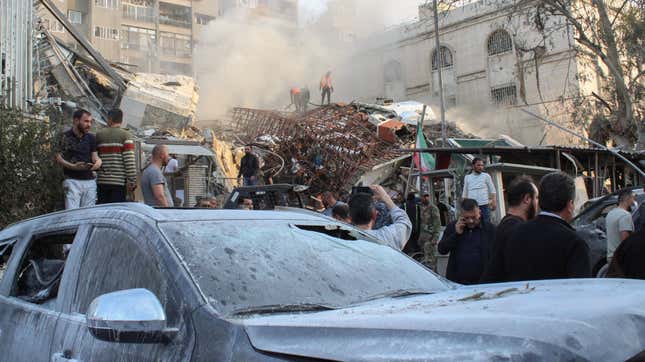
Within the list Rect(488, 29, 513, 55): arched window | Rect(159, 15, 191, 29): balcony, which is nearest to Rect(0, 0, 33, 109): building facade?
Rect(488, 29, 513, 55): arched window

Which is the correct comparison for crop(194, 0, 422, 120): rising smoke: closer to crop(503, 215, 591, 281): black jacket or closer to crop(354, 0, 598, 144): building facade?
crop(354, 0, 598, 144): building facade

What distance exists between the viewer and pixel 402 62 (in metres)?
38.1

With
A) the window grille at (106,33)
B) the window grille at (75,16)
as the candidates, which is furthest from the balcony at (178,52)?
the window grille at (75,16)

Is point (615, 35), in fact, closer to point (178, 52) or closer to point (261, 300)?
point (261, 300)

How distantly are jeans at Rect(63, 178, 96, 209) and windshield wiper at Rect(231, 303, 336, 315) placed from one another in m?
4.49

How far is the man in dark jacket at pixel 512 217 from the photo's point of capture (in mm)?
3807

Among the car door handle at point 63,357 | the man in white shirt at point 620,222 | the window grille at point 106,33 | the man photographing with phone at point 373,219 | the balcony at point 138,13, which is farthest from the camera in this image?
the balcony at point 138,13

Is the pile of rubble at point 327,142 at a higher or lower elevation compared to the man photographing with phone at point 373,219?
higher

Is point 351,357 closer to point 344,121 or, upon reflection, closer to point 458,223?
point 458,223

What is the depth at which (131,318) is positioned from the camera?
82.0 inches

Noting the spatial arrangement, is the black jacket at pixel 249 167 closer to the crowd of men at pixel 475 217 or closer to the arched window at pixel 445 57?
the crowd of men at pixel 475 217

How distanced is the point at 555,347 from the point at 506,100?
33.0m

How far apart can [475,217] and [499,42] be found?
29.8m

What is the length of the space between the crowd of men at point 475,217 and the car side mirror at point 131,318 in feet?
5.26
